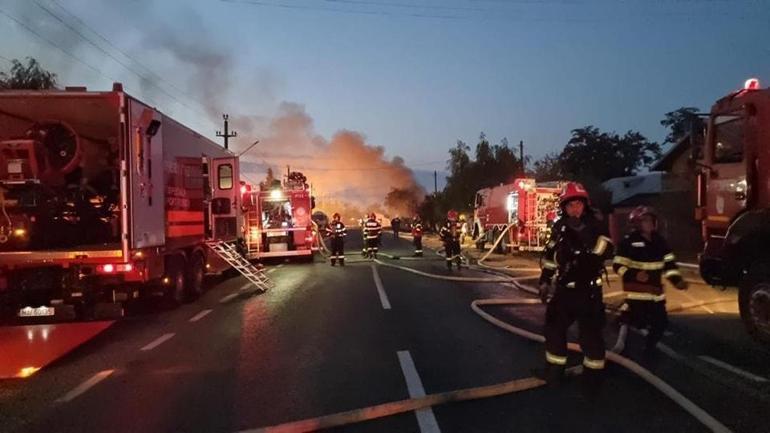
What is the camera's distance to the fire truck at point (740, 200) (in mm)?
8422

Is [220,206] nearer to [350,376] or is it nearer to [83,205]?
[83,205]

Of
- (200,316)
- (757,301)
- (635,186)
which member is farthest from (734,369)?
(635,186)

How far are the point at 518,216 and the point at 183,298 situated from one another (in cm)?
1498

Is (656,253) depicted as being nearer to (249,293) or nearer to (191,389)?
(191,389)

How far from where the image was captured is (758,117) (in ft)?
29.8

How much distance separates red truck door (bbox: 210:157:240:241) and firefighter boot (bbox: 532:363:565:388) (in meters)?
11.3

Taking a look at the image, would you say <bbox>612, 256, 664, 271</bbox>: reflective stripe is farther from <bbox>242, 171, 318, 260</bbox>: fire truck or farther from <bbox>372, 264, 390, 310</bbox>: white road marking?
<bbox>242, 171, 318, 260</bbox>: fire truck

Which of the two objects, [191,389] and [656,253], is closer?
[191,389]

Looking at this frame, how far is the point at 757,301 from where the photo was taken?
8.33 metres

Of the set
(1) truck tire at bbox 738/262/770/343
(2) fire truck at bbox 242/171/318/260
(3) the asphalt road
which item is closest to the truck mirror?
(3) the asphalt road

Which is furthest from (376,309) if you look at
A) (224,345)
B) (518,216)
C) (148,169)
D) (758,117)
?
(518,216)

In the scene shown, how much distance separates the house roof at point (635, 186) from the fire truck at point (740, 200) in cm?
2947

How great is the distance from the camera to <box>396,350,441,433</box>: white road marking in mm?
5300

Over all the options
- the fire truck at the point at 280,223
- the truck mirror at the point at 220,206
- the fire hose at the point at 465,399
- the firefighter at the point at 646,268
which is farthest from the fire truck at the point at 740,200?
the fire truck at the point at 280,223
